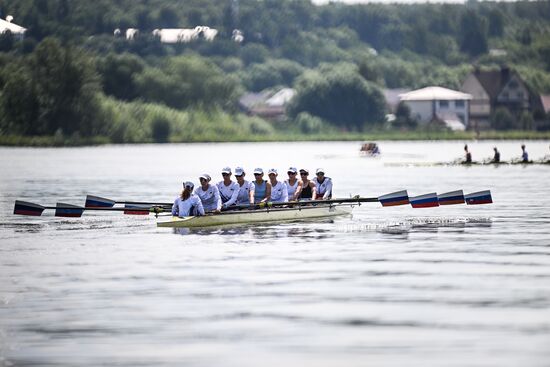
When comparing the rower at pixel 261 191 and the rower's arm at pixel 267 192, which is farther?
the rower at pixel 261 191

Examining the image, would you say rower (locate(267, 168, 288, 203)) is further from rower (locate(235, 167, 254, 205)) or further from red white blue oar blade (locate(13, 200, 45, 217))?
red white blue oar blade (locate(13, 200, 45, 217))

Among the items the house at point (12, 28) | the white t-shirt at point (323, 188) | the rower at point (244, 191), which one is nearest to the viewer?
the rower at point (244, 191)

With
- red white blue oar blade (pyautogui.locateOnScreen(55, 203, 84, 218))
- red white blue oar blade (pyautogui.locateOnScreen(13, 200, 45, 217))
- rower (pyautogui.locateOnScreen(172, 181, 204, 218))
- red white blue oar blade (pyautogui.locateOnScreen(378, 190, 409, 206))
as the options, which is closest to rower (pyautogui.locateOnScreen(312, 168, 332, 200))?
red white blue oar blade (pyautogui.locateOnScreen(378, 190, 409, 206))

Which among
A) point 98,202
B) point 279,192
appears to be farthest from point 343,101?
point 279,192

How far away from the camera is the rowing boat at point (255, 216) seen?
37.8 metres

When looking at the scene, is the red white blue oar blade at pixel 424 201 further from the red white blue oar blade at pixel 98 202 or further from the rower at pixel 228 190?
the red white blue oar blade at pixel 98 202

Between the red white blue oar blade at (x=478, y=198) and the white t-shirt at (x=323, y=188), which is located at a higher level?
the white t-shirt at (x=323, y=188)

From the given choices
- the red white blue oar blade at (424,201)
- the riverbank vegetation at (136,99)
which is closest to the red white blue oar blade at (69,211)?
the red white blue oar blade at (424,201)

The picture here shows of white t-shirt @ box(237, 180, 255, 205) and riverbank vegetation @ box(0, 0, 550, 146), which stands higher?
riverbank vegetation @ box(0, 0, 550, 146)

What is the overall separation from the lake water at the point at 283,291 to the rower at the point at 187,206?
583 millimetres

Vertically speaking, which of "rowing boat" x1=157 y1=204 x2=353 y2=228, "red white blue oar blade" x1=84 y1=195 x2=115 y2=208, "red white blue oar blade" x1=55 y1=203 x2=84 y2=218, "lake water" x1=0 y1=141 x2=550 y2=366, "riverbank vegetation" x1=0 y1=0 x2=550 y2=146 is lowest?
"lake water" x1=0 y1=141 x2=550 y2=366

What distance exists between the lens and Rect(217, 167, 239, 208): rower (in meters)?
38.9

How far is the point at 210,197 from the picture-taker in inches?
1501

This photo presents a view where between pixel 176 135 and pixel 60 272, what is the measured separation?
12393 cm
